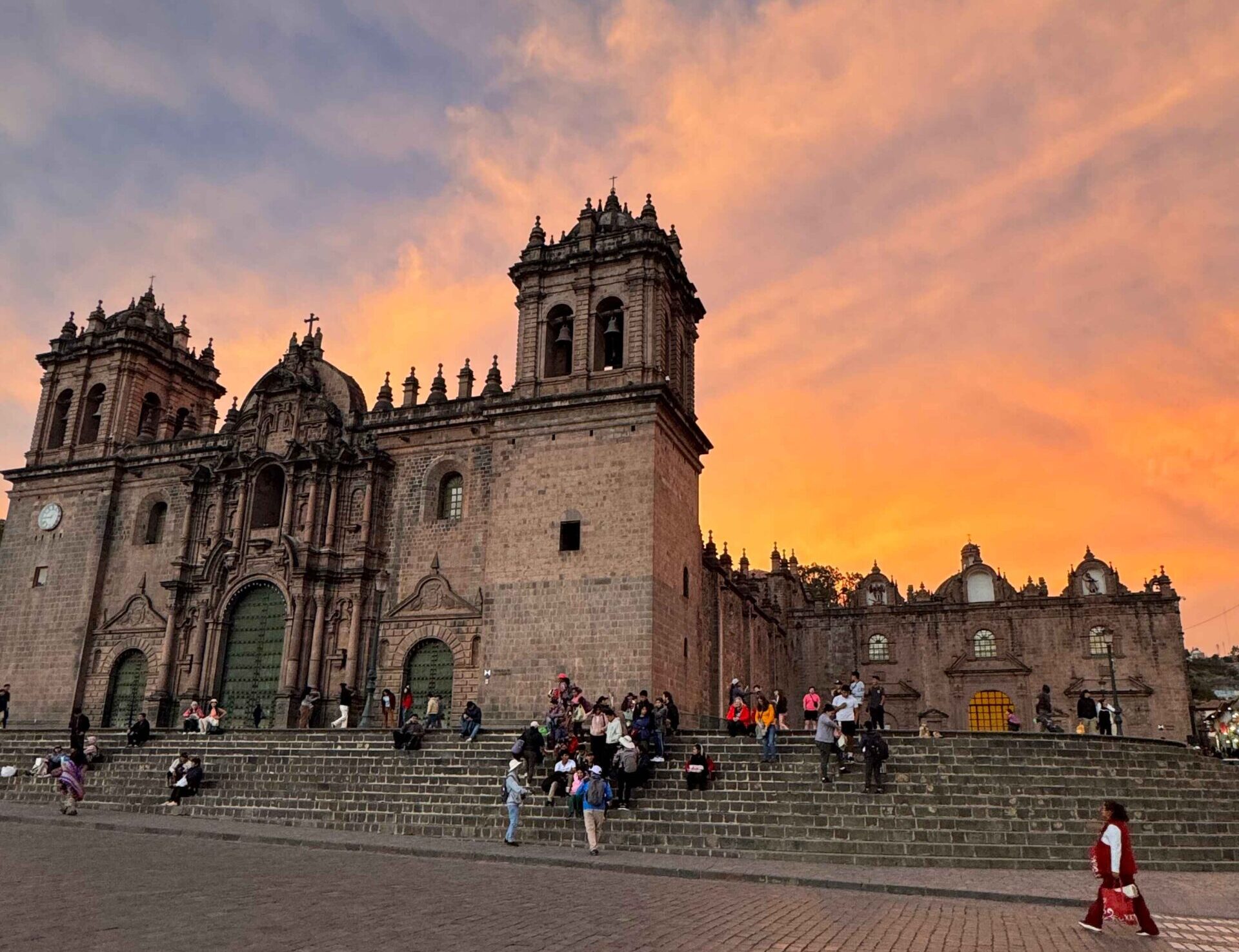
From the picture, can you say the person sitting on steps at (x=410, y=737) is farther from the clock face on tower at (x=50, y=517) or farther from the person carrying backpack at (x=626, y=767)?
the clock face on tower at (x=50, y=517)

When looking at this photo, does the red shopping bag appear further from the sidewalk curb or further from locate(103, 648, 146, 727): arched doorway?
locate(103, 648, 146, 727): arched doorway

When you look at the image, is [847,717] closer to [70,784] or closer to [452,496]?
[70,784]

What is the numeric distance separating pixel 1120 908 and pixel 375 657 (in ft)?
71.2

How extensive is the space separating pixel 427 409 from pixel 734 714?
616 inches

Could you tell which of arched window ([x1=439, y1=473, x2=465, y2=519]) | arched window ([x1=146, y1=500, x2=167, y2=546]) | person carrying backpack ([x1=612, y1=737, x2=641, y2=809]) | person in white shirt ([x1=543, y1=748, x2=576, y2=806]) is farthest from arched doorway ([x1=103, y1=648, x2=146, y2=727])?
person carrying backpack ([x1=612, y1=737, x2=641, y2=809])

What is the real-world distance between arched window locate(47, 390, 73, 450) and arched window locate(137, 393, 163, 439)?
2651 mm

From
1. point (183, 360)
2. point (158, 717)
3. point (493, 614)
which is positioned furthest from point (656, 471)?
point (183, 360)

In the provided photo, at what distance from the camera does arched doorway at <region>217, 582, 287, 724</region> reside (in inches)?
1128

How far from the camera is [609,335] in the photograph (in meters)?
28.7

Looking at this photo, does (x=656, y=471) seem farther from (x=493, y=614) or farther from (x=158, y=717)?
(x=158, y=717)

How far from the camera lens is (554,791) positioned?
53.6ft

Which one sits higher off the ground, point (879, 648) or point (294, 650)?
point (879, 648)

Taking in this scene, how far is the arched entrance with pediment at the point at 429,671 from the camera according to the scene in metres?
26.9

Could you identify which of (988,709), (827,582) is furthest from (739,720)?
(827,582)
